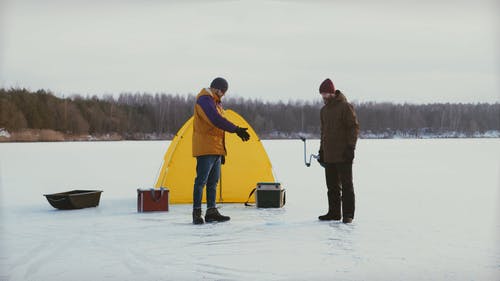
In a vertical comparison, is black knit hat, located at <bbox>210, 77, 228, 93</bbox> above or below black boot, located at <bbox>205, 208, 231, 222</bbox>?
above

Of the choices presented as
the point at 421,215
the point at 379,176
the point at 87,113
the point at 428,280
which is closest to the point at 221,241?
the point at 428,280

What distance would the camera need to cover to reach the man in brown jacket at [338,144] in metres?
6.10

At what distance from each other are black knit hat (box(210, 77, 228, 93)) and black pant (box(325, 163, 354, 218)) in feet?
5.05

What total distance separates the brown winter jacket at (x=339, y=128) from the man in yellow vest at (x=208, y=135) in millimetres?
965

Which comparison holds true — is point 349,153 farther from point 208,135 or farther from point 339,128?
point 208,135

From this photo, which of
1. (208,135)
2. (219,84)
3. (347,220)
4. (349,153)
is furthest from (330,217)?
(219,84)

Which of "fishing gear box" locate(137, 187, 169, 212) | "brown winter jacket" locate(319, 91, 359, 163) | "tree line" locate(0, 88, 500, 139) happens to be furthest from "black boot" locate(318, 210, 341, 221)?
"tree line" locate(0, 88, 500, 139)

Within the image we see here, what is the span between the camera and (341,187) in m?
6.61

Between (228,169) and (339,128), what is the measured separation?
237cm

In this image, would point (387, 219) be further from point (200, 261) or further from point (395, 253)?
point (200, 261)

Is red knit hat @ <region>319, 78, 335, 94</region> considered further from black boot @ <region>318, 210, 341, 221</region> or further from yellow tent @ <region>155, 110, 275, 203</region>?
yellow tent @ <region>155, 110, 275, 203</region>

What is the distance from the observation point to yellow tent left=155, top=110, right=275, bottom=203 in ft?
25.9

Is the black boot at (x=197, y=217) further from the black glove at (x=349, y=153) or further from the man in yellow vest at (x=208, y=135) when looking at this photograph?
the black glove at (x=349, y=153)

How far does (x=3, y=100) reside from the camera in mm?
47844
